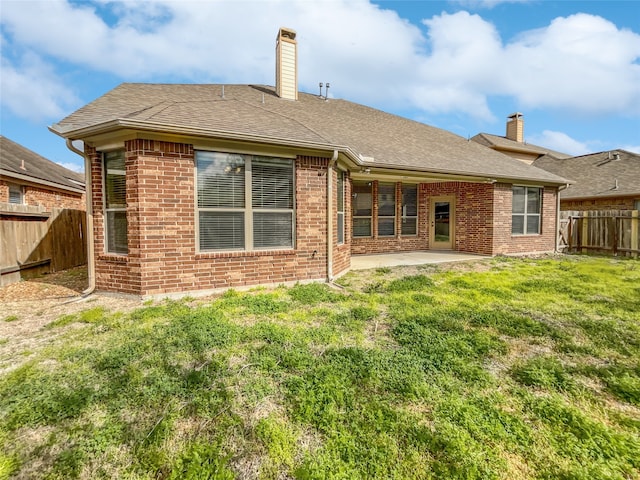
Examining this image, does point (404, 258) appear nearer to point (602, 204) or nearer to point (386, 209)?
point (386, 209)

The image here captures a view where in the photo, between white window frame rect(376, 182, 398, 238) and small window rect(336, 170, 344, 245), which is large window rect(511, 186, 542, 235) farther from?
small window rect(336, 170, 344, 245)

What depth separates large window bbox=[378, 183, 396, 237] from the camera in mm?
11289

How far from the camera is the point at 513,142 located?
924 inches

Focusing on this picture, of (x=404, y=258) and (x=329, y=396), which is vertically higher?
(x=404, y=258)

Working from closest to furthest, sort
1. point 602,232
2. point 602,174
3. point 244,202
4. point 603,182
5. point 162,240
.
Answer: point 162,240 → point 244,202 → point 602,232 → point 603,182 → point 602,174

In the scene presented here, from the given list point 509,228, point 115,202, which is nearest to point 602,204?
point 509,228

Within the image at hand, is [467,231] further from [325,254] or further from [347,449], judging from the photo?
[347,449]

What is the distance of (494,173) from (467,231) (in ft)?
7.47

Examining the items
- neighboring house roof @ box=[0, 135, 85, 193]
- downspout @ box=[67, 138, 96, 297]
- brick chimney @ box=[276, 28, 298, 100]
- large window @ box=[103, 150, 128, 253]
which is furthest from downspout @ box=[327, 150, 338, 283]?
neighboring house roof @ box=[0, 135, 85, 193]

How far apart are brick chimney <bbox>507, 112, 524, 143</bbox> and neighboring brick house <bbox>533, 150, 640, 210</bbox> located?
5670mm

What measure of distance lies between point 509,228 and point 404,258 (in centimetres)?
409

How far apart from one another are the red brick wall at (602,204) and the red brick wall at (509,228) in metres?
4.83

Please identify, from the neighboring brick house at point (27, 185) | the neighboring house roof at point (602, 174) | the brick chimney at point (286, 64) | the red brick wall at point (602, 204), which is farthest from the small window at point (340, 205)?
the red brick wall at point (602, 204)

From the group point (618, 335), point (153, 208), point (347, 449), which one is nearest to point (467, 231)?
point (618, 335)
